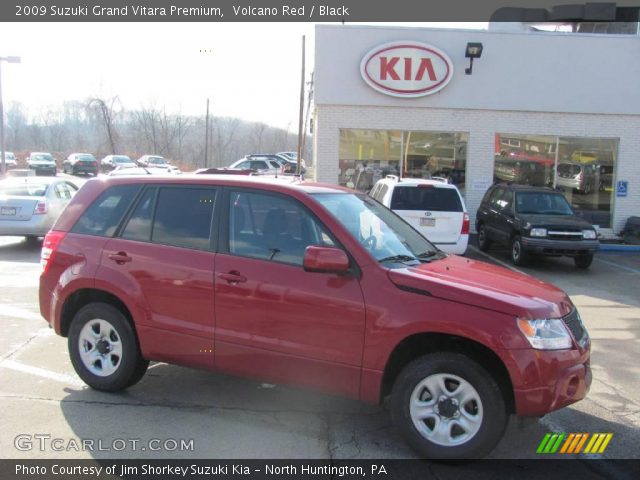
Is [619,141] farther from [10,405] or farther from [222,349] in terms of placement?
[10,405]

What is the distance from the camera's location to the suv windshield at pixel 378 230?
4.16 metres

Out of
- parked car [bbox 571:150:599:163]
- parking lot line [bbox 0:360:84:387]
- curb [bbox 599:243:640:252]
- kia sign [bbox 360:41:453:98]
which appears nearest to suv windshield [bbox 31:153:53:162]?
kia sign [bbox 360:41:453:98]

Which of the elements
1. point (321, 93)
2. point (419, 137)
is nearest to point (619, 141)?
point (419, 137)

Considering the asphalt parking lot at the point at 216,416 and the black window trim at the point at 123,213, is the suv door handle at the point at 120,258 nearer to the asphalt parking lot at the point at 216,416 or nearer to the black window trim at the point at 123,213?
the black window trim at the point at 123,213

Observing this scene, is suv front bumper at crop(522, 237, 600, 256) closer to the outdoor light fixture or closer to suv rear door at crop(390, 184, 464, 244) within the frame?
suv rear door at crop(390, 184, 464, 244)

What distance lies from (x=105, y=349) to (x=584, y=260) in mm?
10017

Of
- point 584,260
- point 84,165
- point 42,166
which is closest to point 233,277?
point 584,260

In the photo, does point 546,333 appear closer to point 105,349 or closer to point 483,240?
point 105,349

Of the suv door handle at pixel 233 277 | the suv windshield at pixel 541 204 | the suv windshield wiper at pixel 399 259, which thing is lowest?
the suv door handle at pixel 233 277

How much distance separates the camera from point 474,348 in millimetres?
3730

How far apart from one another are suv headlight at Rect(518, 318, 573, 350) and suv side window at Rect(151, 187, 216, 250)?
236 cm

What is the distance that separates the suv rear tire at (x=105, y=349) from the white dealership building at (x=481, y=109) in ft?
38.4

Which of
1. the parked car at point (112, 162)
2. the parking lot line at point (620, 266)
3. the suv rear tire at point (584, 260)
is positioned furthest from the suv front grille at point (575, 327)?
the parked car at point (112, 162)

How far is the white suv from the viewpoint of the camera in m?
10.2
